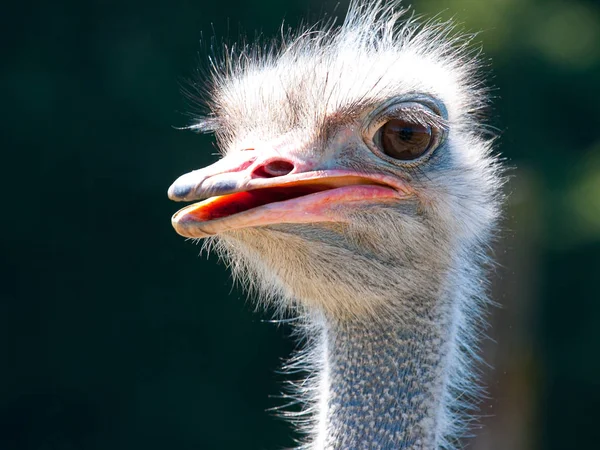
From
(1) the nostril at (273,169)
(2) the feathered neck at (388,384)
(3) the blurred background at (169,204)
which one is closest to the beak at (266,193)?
(1) the nostril at (273,169)

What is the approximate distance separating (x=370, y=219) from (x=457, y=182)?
299 mm

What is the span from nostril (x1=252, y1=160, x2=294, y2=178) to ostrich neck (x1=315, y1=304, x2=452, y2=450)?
43 cm

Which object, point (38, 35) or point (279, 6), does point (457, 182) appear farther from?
point (38, 35)

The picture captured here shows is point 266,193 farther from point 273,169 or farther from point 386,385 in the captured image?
point 386,385

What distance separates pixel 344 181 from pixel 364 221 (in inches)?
4.0

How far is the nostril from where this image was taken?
2.17 meters

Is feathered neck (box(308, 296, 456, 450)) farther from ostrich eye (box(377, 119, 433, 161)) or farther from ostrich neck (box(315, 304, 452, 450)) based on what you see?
ostrich eye (box(377, 119, 433, 161))

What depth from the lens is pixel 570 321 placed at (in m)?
8.02

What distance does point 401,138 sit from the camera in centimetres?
236

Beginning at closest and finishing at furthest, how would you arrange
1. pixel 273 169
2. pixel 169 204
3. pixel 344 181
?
1. pixel 273 169
2. pixel 344 181
3. pixel 169 204

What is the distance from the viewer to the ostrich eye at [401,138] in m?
2.35

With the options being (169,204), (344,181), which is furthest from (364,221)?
(169,204)

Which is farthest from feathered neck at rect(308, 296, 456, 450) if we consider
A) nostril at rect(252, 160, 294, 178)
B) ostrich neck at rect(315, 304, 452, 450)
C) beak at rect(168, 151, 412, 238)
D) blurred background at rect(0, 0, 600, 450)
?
blurred background at rect(0, 0, 600, 450)

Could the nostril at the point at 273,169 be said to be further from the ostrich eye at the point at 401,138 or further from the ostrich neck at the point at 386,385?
the ostrich neck at the point at 386,385
